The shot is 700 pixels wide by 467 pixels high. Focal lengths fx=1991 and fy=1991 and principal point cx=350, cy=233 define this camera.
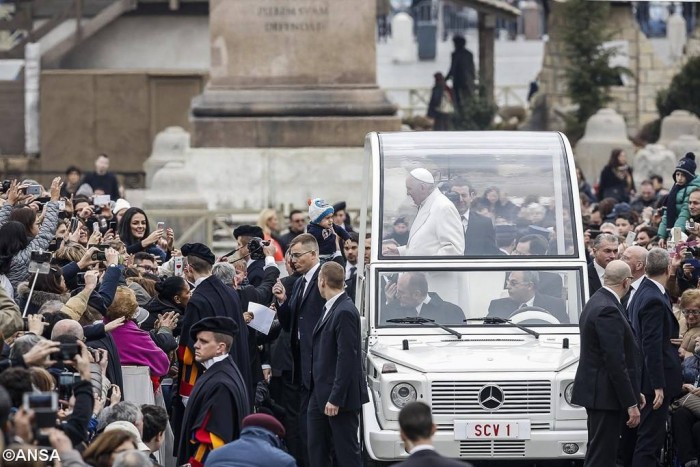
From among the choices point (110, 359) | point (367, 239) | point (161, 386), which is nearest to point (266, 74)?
point (367, 239)

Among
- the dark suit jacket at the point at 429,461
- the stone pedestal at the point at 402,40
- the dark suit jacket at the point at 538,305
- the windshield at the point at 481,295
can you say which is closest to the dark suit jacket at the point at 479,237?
the windshield at the point at 481,295

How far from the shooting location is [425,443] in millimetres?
9688

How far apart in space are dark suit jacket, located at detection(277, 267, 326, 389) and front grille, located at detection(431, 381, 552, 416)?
1.23 m

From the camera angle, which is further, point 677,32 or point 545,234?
point 677,32

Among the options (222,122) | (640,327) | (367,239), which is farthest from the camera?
(222,122)

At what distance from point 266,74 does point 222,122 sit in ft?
3.00

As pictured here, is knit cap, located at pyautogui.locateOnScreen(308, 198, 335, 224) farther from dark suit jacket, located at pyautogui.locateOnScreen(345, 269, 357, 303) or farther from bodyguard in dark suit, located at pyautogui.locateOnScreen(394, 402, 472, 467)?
bodyguard in dark suit, located at pyautogui.locateOnScreen(394, 402, 472, 467)

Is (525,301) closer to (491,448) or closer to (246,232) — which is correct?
(491,448)

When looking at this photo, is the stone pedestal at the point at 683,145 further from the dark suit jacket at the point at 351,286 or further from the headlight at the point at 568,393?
the headlight at the point at 568,393

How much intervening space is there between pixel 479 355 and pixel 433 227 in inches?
57.3

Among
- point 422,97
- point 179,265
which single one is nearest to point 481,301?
point 179,265

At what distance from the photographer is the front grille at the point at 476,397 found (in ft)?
44.8

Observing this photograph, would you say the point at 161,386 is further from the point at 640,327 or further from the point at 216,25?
the point at 216,25

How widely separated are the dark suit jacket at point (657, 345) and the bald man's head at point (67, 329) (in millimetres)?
4531
